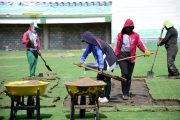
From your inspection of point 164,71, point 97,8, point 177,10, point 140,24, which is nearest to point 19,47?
point 97,8

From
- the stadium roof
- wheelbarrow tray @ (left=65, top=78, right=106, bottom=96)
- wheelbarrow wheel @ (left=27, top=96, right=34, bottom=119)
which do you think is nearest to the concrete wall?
the stadium roof

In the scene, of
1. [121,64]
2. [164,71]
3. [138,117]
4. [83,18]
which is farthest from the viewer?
[83,18]

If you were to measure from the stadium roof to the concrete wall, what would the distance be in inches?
50.3

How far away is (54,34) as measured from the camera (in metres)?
38.9

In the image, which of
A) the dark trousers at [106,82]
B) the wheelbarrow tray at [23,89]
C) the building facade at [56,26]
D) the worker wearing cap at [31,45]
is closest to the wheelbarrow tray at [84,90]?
the wheelbarrow tray at [23,89]

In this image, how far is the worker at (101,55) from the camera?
10.1 m

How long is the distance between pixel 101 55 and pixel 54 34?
1141 inches

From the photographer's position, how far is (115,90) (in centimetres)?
1297

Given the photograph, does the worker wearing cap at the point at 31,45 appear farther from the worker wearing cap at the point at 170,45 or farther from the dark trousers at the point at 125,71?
the dark trousers at the point at 125,71

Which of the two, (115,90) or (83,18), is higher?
(83,18)

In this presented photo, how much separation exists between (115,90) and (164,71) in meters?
5.67

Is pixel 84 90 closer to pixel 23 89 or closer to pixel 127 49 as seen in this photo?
pixel 23 89

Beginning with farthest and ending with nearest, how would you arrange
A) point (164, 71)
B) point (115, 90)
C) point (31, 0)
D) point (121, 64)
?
1. point (31, 0)
2. point (164, 71)
3. point (115, 90)
4. point (121, 64)

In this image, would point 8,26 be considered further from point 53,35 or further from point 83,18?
point 83,18
